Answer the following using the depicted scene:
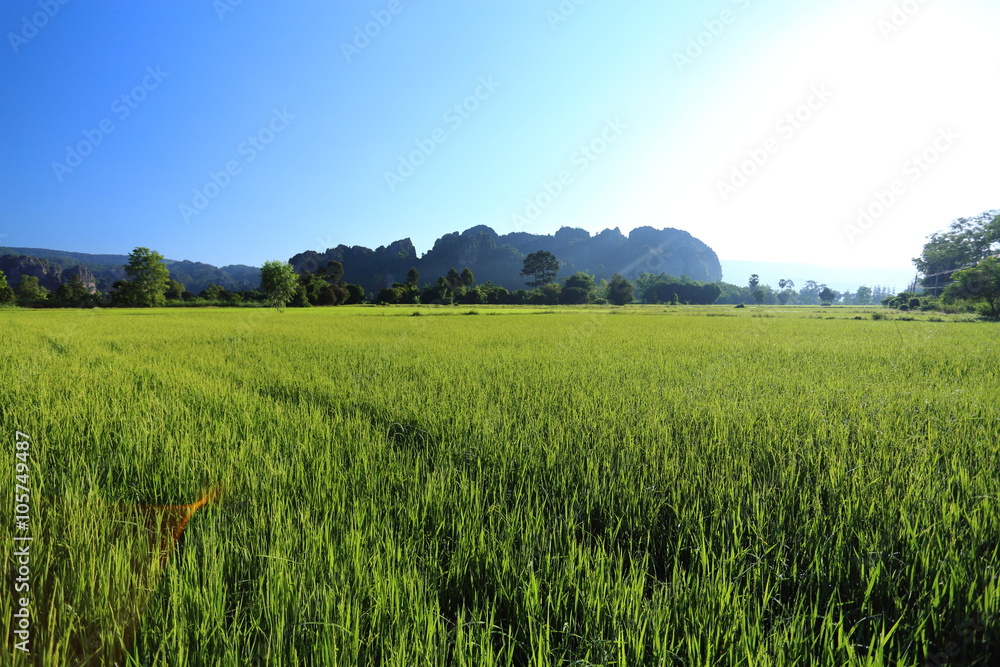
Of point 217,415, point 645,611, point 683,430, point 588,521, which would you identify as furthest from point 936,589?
point 217,415

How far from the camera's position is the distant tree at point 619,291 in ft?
251

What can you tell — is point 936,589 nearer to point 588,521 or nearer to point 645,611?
point 645,611

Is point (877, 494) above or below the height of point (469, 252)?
below

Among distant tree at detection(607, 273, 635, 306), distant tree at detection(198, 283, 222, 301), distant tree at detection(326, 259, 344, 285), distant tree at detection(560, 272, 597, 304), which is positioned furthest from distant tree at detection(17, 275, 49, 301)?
distant tree at detection(607, 273, 635, 306)

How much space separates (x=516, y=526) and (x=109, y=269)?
651ft

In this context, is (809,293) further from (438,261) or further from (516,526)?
(516,526)

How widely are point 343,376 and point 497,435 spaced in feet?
12.1

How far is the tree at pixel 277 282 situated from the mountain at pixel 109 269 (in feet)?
290

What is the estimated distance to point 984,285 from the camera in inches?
1196

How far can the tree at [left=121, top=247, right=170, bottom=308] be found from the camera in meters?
52.9

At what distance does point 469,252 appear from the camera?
524 feet

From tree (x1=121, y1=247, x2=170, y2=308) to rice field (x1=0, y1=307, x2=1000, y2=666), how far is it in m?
63.3

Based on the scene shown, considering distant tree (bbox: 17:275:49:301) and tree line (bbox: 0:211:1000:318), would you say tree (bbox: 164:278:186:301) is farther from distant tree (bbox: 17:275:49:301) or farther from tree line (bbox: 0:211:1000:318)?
distant tree (bbox: 17:275:49:301)

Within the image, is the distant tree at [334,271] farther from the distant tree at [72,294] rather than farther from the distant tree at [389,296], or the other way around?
the distant tree at [72,294]
